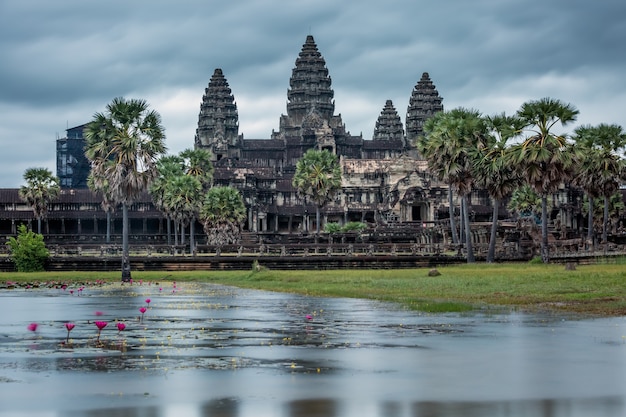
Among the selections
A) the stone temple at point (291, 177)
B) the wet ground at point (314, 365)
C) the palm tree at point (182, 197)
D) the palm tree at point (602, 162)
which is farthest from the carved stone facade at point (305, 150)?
the wet ground at point (314, 365)

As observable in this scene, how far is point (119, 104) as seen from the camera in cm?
6362

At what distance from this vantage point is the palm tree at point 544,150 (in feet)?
208

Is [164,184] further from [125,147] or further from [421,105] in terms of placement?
[421,105]

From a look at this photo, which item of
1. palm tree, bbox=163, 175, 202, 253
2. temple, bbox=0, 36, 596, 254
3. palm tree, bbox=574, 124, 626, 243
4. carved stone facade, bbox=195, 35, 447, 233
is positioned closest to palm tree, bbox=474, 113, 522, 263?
palm tree, bbox=574, 124, 626, 243

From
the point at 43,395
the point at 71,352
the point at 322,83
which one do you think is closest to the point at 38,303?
the point at 71,352

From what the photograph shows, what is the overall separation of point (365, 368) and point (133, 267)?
184 ft

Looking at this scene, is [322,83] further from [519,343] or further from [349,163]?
[519,343]

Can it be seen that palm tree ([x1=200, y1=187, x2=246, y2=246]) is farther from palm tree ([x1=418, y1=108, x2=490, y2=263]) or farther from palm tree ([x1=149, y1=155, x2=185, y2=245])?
palm tree ([x1=418, y1=108, x2=490, y2=263])

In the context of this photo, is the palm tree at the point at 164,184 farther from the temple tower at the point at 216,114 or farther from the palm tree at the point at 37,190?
the temple tower at the point at 216,114

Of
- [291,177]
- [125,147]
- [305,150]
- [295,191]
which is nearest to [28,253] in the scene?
[125,147]

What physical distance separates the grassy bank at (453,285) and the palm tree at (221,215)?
3407 cm

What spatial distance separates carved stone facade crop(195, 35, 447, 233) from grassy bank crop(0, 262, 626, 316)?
70.2m

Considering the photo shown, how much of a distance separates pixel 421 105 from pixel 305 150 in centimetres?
2654

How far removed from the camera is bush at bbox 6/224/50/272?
71.8 metres
